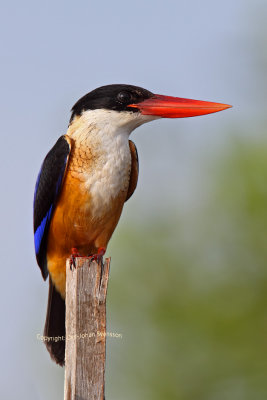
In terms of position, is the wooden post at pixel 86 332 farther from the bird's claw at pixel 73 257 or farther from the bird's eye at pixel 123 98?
the bird's eye at pixel 123 98

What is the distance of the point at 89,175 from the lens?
14.2 feet

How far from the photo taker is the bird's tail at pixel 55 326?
4.33 metres

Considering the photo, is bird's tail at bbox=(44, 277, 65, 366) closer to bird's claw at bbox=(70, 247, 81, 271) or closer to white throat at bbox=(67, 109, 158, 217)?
bird's claw at bbox=(70, 247, 81, 271)

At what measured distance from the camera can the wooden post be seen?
3.29 metres

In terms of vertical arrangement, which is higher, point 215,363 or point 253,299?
point 253,299

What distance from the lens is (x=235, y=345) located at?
12.2 meters

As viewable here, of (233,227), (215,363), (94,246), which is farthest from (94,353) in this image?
(233,227)

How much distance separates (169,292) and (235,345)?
60.6 inches

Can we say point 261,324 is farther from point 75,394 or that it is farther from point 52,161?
point 75,394

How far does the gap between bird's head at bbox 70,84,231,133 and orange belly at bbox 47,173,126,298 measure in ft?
1.56

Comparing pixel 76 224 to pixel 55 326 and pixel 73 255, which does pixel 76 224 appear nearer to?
pixel 73 255

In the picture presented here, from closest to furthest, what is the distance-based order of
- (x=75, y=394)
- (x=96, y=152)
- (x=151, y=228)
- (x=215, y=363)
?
(x=75, y=394) → (x=96, y=152) → (x=215, y=363) → (x=151, y=228)

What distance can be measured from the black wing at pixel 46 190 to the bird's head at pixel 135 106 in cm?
32

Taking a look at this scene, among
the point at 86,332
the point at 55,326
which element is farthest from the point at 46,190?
the point at 86,332
